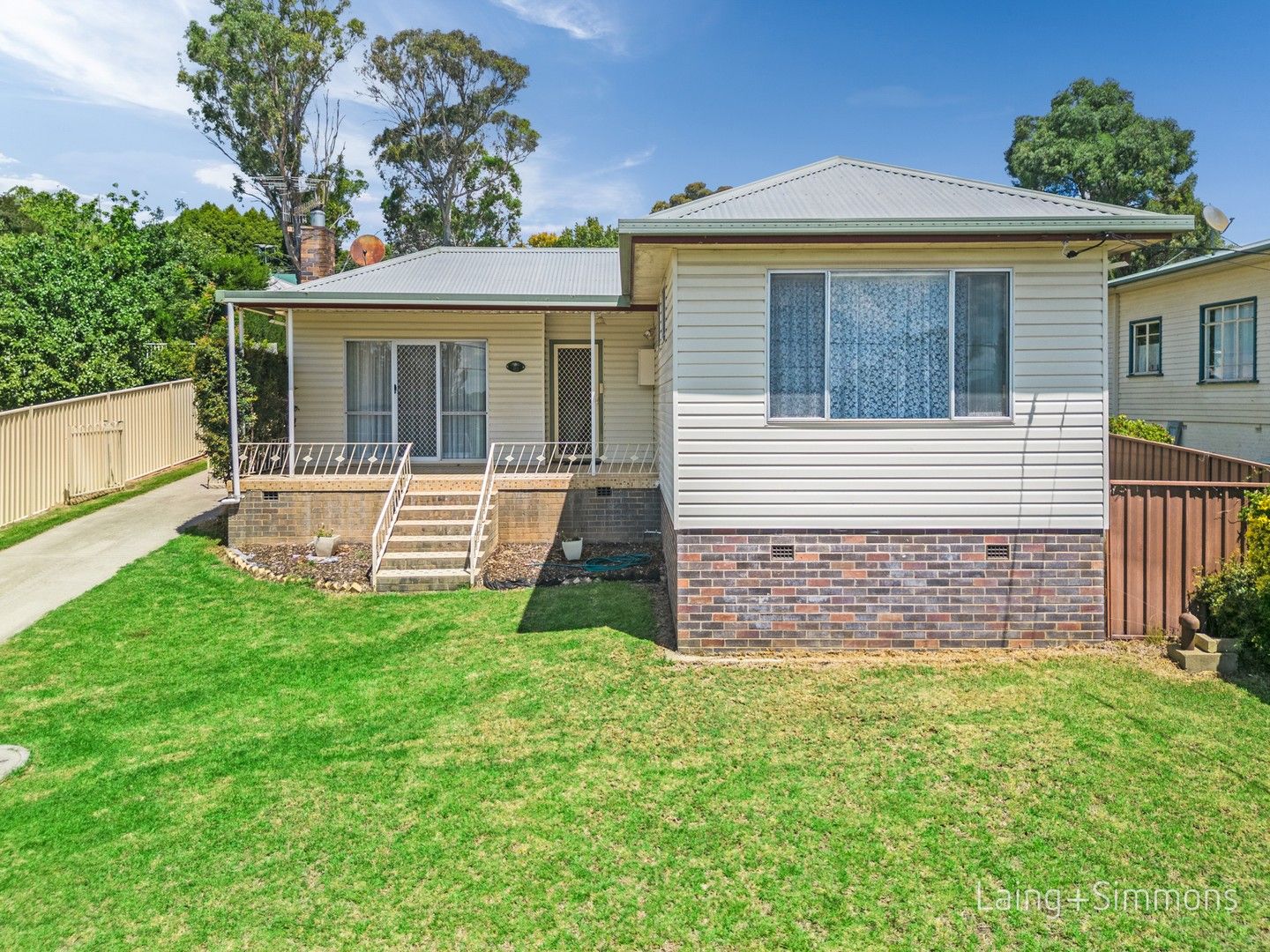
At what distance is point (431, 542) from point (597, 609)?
2703 millimetres

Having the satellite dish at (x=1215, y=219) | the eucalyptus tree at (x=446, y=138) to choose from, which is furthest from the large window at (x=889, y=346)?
the eucalyptus tree at (x=446, y=138)

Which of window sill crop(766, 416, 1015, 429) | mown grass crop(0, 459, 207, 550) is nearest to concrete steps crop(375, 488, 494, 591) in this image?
window sill crop(766, 416, 1015, 429)

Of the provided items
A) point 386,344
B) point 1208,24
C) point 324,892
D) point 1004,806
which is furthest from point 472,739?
point 1208,24

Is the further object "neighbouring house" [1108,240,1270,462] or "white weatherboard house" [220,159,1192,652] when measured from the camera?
"neighbouring house" [1108,240,1270,462]

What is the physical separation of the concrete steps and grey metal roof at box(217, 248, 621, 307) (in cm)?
287

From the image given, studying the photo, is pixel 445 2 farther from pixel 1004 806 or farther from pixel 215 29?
pixel 1004 806

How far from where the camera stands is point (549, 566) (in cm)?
990

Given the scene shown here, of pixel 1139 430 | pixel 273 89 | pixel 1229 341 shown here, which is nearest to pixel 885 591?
pixel 1139 430

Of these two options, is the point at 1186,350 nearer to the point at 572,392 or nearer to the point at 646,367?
the point at 646,367

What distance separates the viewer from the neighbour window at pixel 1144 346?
15.0 meters

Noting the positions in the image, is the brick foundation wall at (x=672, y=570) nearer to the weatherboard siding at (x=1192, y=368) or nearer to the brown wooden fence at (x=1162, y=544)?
the brown wooden fence at (x=1162, y=544)

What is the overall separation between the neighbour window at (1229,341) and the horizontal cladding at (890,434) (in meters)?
8.82

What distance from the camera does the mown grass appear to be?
10789mm

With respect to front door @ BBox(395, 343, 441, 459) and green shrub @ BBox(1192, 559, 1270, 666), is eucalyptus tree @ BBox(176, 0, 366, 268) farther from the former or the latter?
green shrub @ BBox(1192, 559, 1270, 666)
